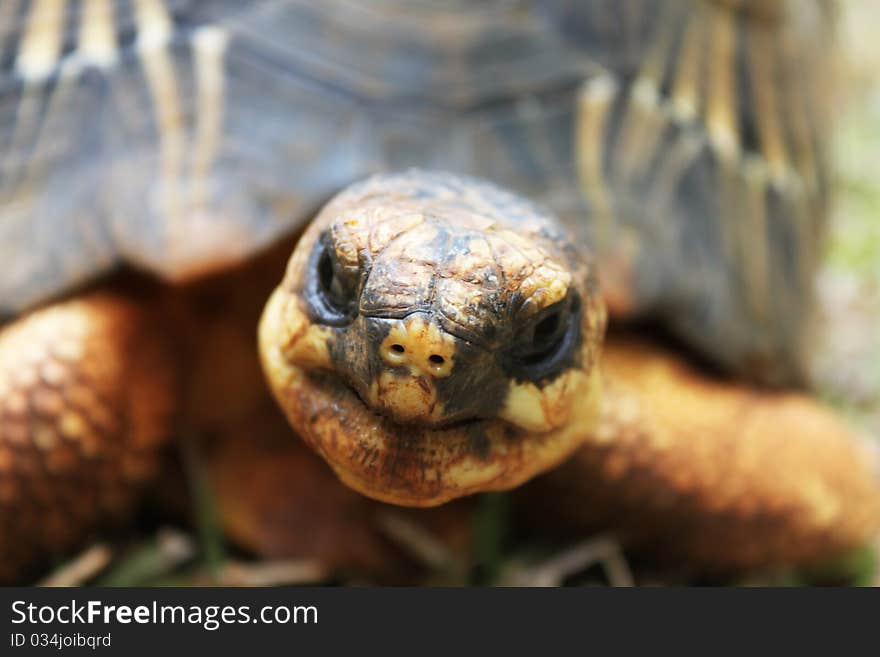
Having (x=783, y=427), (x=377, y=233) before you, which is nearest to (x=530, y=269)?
(x=377, y=233)

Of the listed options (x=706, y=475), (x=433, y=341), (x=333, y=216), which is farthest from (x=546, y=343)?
(x=706, y=475)

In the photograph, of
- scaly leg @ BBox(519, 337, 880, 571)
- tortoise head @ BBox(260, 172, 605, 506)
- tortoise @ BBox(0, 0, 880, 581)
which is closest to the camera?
tortoise head @ BBox(260, 172, 605, 506)

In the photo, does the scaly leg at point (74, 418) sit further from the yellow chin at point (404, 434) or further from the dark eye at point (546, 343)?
the dark eye at point (546, 343)

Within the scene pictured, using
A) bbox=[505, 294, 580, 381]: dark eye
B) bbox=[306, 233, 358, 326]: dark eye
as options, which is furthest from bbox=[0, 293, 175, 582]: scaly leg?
bbox=[505, 294, 580, 381]: dark eye

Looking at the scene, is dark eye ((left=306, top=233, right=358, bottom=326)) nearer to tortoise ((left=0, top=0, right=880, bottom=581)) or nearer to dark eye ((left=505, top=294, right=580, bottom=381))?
tortoise ((left=0, top=0, right=880, bottom=581))

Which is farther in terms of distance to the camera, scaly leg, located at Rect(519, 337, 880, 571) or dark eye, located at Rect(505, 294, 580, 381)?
scaly leg, located at Rect(519, 337, 880, 571)

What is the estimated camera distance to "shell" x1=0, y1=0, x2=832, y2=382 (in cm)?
202

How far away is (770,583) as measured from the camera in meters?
2.54

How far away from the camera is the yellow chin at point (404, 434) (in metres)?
1.47

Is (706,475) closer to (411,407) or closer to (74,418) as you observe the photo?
(411,407)

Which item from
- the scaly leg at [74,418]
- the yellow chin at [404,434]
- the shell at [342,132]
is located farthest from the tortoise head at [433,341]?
the scaly leg at [74,418]

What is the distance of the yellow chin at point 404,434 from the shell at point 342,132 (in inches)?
16.8

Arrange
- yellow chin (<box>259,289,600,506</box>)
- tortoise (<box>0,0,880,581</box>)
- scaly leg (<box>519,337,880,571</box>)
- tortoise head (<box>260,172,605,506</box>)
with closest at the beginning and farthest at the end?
tortoise head (<box>260,172,605,506</box>) → yellow chin (<box>259,289,600,506</box>) → tortoise (<box>0,0,880,581</box>) → scaly leg (<box>519,337,880,571</box>)

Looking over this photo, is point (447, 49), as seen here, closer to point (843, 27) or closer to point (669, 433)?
point (669, 433)
